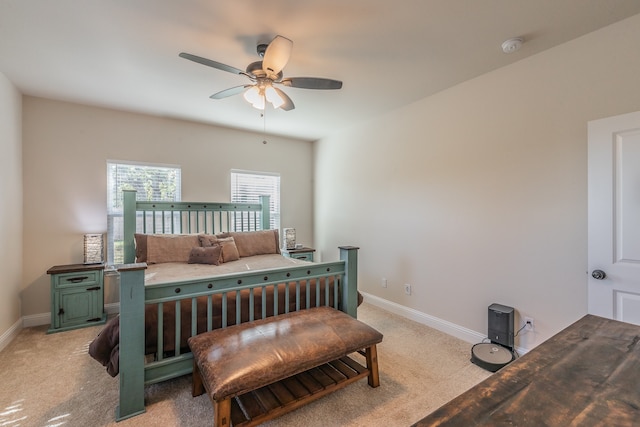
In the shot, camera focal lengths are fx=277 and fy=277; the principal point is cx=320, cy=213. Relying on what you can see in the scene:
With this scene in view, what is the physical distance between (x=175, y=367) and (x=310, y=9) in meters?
2.55

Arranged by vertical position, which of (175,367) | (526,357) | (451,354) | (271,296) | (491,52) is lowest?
(451,354)

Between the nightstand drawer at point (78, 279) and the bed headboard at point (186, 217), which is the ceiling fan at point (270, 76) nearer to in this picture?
the bed headboard at point (186, 217)

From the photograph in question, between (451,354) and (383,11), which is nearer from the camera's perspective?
(383,11)

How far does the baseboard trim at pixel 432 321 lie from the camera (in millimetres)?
2695

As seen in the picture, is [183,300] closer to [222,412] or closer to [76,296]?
[222,412]

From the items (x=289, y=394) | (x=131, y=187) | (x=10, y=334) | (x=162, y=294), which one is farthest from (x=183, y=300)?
(x=131, y=187)

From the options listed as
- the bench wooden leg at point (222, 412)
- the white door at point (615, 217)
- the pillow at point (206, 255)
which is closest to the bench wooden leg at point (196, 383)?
the bench wooden leg at point (222, 412)

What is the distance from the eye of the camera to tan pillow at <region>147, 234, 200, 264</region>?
10.3ft

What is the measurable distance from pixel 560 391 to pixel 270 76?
2303mm

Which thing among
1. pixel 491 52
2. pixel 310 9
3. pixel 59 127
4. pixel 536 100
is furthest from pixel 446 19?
pixel 59 127

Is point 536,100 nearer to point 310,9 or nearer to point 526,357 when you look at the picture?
point 310,9

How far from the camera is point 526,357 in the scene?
96 cm

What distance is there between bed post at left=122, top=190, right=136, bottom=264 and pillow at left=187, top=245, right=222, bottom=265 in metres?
0.85

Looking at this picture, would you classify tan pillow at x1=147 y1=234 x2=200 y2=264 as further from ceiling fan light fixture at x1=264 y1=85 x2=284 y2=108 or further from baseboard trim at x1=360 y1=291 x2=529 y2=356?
baseboard trim at x1=360 y1=291 x2=529 y2=356
